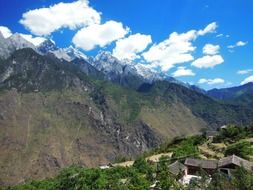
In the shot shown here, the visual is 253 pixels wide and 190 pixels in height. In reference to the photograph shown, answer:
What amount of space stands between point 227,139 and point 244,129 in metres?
7.71

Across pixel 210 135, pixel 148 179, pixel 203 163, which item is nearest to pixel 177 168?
pixel 203 163

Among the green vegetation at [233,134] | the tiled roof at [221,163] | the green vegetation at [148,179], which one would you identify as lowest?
the green vegetation at [148,179]

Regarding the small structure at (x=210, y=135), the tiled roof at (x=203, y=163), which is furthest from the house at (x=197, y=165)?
the small structure at (x=210, y=135)

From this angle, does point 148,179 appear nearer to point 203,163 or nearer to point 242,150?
point 203,163

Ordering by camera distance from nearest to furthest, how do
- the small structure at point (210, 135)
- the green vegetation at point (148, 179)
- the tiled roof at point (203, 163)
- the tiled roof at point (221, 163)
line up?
the green vegetation at point (148, 179) → the tiled roof at point (221, 163) → the tiled roof at point (203, 163) → the small structure at point (210, 135)

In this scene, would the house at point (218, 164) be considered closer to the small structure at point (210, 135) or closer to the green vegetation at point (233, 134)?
the green vegetation at point (233, 134)

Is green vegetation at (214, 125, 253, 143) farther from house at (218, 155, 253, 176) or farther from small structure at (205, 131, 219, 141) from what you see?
house at (218, 155, 253, 176)

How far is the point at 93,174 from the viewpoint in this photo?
2926 inches

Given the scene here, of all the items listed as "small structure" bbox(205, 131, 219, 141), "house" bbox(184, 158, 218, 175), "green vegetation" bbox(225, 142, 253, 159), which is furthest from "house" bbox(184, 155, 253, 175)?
"small structure" bbox(205, 131, 219, 141)

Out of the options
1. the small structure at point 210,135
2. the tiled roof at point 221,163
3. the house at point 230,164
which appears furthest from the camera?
the small structure at point 210,135

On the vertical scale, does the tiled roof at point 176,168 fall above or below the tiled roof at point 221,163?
below

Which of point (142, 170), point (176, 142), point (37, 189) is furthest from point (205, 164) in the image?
point (176, 142)

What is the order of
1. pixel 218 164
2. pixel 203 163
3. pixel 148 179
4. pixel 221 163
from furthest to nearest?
pixel 203 163 → pixel 218 164 → pixel 221 163 → pixel 148 179

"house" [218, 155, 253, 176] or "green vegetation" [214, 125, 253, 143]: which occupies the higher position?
"green vegetation" [214, 125, 253, 143]
